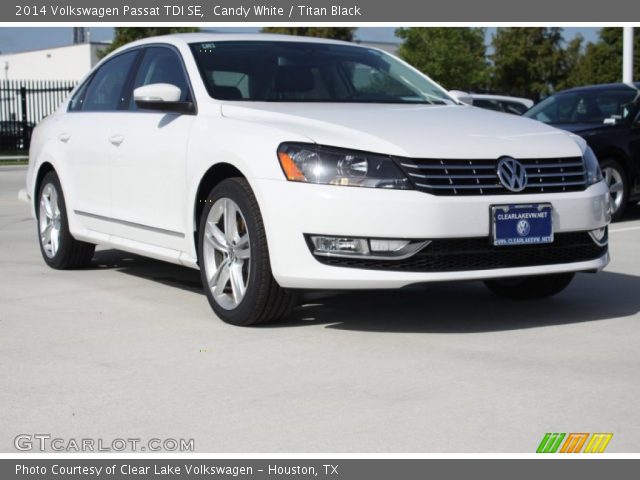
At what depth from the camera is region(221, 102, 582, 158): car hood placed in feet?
→ 18.6

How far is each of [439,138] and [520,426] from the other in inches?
79.7

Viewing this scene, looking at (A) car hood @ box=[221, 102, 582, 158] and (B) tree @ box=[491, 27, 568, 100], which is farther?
(B) tree @ box=[491, 27, 568, 100]

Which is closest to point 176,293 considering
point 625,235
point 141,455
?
point 141,455

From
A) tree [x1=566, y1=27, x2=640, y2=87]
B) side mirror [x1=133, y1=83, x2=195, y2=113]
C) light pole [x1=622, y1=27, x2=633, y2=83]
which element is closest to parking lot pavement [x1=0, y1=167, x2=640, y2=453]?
side mirror [x1=133, y1=83, x2=195, y2=113]

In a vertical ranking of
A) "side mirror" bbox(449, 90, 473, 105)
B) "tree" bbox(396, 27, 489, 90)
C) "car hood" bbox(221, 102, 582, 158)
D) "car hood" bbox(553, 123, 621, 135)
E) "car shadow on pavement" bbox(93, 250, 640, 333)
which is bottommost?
"car shadow on pavement" bbox(93, 250, 640, 333)

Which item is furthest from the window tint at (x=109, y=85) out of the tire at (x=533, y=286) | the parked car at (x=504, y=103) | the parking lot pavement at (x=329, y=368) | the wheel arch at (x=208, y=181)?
the parked car at (x=504, y=103)

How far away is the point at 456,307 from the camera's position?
668 cm

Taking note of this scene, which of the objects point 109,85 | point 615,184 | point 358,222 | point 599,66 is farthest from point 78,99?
point 599,66

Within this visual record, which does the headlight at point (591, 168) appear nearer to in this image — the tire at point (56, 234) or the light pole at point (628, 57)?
the tire at point (56, 234)

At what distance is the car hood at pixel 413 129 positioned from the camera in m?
5.66

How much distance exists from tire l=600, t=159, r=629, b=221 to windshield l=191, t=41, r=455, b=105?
16.2 feet

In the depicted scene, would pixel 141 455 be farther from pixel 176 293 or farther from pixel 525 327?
pixel 176 293

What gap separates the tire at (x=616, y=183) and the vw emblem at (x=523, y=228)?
6.44m

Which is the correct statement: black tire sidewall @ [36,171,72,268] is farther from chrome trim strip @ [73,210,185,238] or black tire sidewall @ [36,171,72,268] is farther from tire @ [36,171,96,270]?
chrome trim strip @ [73,210,185,238]
